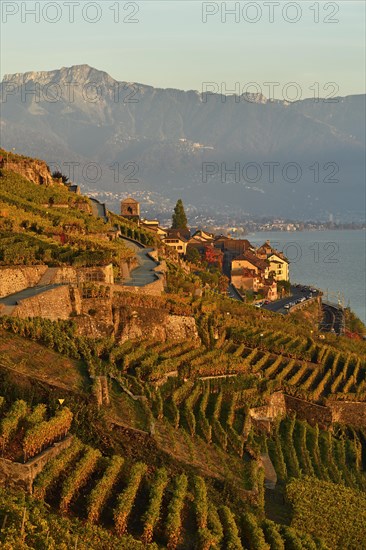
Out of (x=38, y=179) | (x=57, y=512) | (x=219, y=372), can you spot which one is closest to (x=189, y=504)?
(x=57, y=512)

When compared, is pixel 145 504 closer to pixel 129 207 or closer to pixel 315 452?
pixel 315 452

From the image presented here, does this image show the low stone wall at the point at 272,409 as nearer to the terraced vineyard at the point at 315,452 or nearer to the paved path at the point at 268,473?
the terraced vineyard at the point at 315,452

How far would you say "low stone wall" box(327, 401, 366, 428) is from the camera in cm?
3394

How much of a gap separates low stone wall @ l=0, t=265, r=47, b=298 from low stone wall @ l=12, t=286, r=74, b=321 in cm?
209

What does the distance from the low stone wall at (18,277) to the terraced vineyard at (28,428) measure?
416 inches

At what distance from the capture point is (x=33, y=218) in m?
41.1

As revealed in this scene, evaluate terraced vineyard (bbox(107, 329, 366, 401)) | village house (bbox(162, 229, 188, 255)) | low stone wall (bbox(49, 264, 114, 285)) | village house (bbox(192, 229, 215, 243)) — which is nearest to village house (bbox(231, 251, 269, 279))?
village house (bbox(162, 229, 188, 255))

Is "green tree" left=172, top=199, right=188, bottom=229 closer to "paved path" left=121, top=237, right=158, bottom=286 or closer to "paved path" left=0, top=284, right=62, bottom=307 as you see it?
"paved path" left=121, top=237, right=158, bottom=286

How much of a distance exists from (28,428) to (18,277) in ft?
41.6

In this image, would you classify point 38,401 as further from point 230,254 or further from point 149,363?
point 230,254

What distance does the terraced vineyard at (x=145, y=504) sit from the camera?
57.6ft

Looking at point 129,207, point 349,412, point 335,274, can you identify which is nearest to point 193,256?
point 129,207

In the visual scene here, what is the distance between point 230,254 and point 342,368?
176ft

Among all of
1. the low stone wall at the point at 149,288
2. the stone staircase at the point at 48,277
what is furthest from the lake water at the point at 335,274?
the stone staircase at the point at 48,277
